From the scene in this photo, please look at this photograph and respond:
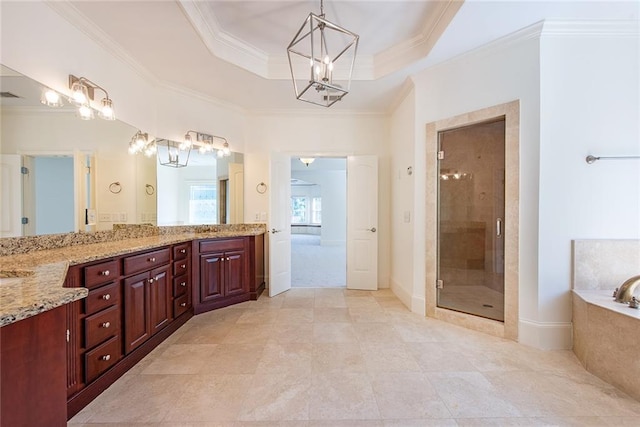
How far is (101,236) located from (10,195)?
0.79 m

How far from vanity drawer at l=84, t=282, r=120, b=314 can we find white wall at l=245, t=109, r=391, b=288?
232cm

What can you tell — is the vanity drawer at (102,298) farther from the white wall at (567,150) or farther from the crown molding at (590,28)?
the crown molding at (590,28)

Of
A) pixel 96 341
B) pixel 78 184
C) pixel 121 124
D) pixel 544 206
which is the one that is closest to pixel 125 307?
pixel 96 341

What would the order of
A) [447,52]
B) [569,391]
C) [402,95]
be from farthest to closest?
[402,95]
[447,52]
[569,391]

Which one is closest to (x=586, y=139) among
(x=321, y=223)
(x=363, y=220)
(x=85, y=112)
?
(x=363, y=220)

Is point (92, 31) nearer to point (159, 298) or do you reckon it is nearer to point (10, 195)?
point (10, 195)

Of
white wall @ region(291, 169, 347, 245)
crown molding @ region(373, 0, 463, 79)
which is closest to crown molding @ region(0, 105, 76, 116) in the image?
crown molding @ region(373, 0, 463, 79)

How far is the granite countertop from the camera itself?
0.94 m

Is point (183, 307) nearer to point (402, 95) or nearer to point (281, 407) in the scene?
point (281, 407)

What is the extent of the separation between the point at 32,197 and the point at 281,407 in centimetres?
229

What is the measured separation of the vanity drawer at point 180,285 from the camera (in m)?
2.89

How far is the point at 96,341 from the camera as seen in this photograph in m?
1.86

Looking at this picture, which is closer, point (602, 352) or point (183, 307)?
point (602, 352)

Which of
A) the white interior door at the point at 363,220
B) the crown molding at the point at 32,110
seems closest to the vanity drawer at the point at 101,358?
the crown molding at the point at 32,110
